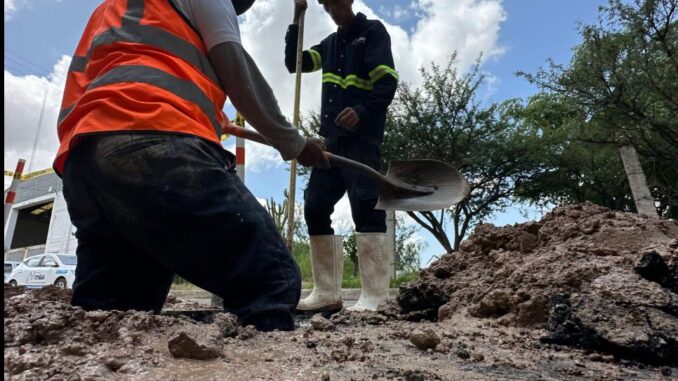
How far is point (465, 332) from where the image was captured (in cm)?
196

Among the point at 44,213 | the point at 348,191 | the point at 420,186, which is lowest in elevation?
the point at 348,191

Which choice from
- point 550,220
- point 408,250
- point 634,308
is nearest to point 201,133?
point 634,308

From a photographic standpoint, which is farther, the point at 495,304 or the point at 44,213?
the point at 44,213

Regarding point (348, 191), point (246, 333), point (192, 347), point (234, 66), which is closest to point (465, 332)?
point (246, 333)

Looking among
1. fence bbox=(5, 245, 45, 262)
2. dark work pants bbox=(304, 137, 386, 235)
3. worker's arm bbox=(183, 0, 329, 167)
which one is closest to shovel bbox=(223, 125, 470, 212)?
dark work pants bbox=(304, 137, 386, 235)

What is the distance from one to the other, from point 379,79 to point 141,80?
2.21m

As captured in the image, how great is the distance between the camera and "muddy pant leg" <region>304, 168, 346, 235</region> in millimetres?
3625

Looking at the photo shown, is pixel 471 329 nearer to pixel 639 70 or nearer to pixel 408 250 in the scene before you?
pixel 639 70

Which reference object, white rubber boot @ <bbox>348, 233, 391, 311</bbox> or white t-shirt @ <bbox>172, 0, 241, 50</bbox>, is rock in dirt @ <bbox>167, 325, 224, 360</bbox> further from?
white rubber boot @ <bbox>348, 233, 391, 311</bbox>

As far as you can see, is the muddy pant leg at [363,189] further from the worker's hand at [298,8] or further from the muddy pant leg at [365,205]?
the worker's hand at [298,8]

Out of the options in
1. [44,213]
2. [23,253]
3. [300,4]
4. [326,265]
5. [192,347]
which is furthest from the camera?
[44,213]

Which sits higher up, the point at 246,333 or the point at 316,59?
the point at 316,59

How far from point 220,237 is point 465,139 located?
40.4 feet

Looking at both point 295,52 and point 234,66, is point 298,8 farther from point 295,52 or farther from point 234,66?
point 234,66
